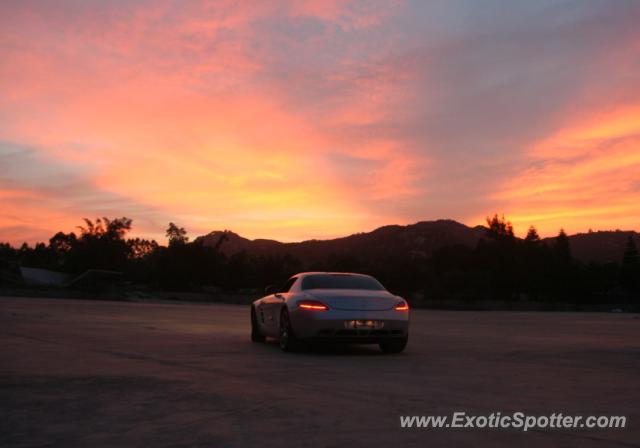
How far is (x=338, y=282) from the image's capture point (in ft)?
40.0

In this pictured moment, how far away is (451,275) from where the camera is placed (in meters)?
99.7

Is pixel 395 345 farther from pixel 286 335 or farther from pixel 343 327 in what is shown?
pixel 286 335

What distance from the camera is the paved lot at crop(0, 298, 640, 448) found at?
15.3 ft

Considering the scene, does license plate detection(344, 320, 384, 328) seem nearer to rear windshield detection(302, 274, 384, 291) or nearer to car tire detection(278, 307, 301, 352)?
car tire detection(278, 307, 301, 352)

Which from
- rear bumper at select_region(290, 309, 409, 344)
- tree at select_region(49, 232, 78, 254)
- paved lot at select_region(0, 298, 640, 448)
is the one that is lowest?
paved lot at select_region(0, 298, 640, 448)

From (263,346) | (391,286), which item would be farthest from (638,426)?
(391,286)

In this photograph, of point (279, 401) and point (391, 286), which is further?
point (391, 286)

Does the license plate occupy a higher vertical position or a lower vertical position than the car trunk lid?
lower

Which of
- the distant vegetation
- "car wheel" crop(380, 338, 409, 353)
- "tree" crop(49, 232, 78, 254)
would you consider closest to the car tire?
"car wheel" crop(380, 338, 409, 353)

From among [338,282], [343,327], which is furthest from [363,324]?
[338,282]

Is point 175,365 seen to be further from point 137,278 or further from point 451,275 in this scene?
point 137,278

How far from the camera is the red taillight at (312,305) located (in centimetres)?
1109

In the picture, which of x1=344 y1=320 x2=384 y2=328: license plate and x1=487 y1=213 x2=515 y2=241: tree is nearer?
x1=344 y1=320 x2=384 y2=328: license plate

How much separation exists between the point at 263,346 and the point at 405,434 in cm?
815
